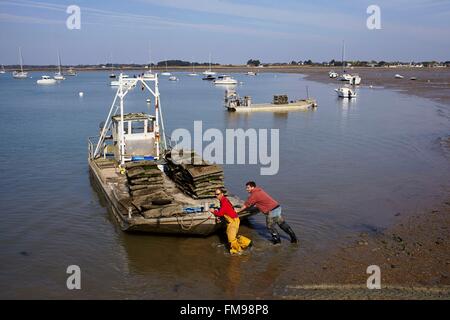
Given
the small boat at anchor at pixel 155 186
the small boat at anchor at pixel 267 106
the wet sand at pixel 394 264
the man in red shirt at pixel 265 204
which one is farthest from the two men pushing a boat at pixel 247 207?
the small boat at anchor at pixel 267 106

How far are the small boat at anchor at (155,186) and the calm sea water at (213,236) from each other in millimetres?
609

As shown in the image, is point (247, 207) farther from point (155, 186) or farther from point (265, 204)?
point (155, 186)

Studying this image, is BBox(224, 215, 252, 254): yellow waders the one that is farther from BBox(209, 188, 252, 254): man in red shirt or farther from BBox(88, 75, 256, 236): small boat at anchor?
BBox(88, 75, 256, 236): small boat at anchor

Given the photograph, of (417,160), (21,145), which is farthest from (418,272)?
(21,145)

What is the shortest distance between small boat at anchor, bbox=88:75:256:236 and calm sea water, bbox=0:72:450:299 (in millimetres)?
609

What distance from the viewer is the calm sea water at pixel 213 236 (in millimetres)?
11844

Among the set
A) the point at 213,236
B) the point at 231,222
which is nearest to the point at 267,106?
the point at 213,236

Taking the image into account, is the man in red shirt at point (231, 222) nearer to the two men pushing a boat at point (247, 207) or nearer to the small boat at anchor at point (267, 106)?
the two men pushing a boat at point (247, 207)

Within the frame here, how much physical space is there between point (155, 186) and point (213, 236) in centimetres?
281

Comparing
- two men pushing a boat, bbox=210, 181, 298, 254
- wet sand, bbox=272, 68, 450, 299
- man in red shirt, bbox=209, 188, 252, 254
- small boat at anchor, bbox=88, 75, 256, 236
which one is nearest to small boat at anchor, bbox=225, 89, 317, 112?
small boat at anchor, bbox=88, 75, 256, 236

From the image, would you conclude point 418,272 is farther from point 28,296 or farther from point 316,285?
point 28,296

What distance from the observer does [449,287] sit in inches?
417

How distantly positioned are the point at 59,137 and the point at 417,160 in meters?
25.3

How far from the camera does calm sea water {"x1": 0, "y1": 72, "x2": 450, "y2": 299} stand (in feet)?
38.9
